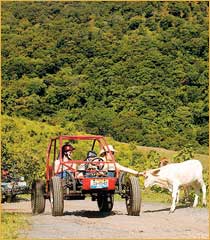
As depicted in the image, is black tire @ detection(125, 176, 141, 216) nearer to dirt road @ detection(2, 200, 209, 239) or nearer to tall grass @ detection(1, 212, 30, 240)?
dirt road @ detection(2, 200, 209, 239)

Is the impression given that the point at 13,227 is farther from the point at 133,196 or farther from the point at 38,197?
the point at 38,197

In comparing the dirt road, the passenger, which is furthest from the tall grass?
the passenger

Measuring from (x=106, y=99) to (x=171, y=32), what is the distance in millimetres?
16252

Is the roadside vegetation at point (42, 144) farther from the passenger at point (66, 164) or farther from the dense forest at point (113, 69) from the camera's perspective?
the passenger at point (66, 164)

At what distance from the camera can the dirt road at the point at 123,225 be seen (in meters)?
9.69

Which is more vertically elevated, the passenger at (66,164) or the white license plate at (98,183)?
the passenger at (66,164)

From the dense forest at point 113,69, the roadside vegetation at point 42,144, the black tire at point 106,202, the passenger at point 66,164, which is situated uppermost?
the dense forest at point 113,69

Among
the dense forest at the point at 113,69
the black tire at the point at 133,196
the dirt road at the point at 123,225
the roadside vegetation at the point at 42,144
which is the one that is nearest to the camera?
the dirt road at the point at 123,225

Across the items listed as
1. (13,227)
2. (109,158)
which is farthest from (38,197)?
(13,227)

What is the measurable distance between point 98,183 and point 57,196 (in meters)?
0.76

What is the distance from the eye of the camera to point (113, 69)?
7819 centimetres

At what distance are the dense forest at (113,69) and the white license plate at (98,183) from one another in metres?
47.5

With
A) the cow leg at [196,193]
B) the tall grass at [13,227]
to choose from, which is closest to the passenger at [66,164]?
the tall grass at [13,227]

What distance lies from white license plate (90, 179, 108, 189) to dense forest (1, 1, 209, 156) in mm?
47471
